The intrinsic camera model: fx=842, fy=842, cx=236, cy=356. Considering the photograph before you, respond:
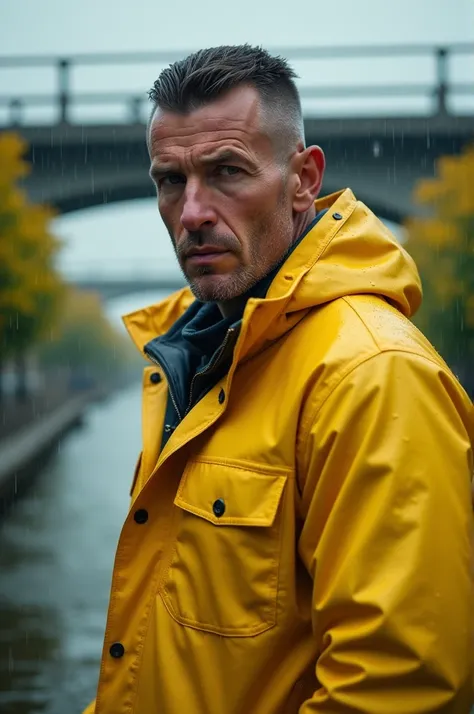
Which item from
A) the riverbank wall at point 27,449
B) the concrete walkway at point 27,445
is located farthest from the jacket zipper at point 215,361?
the concrete walkway at point 27,445

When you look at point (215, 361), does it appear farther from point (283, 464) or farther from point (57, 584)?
point (57, 584)

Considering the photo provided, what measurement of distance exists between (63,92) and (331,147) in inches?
211

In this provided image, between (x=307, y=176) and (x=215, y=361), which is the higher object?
(x=307, y=176)

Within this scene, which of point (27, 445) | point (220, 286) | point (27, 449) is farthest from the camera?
point (27, 445)

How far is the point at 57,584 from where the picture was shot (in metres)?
7.39

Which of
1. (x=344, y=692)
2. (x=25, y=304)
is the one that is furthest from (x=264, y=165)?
(x=25, y=304)

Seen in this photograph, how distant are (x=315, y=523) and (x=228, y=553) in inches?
6.9

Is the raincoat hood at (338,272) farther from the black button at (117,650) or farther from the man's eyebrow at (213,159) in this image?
the black button at (117,650)

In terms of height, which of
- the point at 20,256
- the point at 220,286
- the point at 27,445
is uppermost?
the point at 220,286

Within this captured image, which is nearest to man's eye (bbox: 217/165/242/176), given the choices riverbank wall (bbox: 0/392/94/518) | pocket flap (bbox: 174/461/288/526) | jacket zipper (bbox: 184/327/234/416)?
jacket zipper (bbox: 184/327/234/416)

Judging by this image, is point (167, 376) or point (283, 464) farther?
point (167, 376)

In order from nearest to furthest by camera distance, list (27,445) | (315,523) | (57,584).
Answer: (315,523) < (57,584) < (27,445)

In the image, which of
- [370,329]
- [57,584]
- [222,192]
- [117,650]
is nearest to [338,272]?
[370,329]

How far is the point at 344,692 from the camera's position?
49.7 inches
